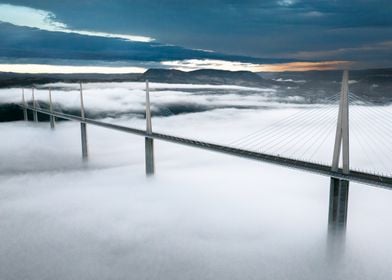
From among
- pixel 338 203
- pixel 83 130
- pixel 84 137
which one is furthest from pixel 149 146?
pixel 84 137

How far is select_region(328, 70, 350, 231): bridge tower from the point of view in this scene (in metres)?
33.3

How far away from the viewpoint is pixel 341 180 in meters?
33.3

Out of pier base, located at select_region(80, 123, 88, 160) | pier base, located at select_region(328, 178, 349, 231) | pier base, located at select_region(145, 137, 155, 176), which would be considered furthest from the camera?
pier base, located at select_region(80, 123, 88, 160)

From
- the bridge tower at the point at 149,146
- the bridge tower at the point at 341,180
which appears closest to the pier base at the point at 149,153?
the bridge tower at the point at 149,146

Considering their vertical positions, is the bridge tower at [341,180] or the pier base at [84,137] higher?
the bridge tower at [341,180]

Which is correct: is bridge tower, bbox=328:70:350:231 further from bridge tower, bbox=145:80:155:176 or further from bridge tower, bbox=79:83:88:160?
bridge tower, bbox=79:83:88:160

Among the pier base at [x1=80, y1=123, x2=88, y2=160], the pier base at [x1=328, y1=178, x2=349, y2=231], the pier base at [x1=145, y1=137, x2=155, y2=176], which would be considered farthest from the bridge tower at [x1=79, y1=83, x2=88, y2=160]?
the pier base at [x1=328, y1=178, x2=349, y2=231]

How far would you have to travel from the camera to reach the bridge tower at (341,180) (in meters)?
33.3

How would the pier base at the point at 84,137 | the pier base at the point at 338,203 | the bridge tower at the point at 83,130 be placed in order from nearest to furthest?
1. the pier base at the point at 338,203
2. the bridge tower at the point at 83,130
3. the pier base at the point at 84,137

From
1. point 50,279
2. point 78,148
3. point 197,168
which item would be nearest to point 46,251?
point 50,279

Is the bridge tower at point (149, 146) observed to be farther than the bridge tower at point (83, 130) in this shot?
No

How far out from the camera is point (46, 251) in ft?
169

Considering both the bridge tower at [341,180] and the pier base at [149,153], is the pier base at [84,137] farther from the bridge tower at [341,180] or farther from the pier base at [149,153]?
the bridge tower at [341,180]

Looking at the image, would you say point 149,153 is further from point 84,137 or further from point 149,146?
point 84,137
